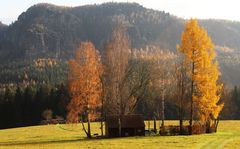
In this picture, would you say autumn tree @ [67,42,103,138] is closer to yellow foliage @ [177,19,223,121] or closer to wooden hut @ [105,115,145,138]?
wooden hut @ [105,115,145,138]

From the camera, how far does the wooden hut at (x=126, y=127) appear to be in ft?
219

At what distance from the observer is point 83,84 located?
63.1 meters

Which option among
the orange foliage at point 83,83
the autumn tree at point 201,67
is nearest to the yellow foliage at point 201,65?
the autumn tree at point 201,67

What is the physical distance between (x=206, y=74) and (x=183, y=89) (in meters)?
6.16

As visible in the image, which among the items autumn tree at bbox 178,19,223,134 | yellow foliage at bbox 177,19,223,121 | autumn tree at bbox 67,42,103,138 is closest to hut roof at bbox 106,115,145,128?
autumn tree at bbox 67,42,103,138

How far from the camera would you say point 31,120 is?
150 m

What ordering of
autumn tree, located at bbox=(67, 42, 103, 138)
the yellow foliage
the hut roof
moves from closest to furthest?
1. the yellow foliage
2. autumn tree, located at bbox=(67, 42, 103, 138)
3. the hut roof

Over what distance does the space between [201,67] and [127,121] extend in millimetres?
14303

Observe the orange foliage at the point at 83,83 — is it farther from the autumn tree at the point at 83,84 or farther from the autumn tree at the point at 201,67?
the autumn tree at the point at 201,67

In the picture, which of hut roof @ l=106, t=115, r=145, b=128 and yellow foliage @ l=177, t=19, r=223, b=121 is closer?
yellow foliage @ l=177, t=19, r=223, b=121

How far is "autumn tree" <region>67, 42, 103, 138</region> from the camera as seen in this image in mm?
63031

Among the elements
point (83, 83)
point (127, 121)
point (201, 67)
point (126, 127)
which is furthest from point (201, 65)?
point (83, 83)

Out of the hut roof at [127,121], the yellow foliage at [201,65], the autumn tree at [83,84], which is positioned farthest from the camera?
the hut roof at [127,121]

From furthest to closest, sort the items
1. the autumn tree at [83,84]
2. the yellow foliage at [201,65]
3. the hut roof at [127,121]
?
the hut roof at [127,121] < the autumn tree at [83,84] < the yellow foliage at [201,65]
